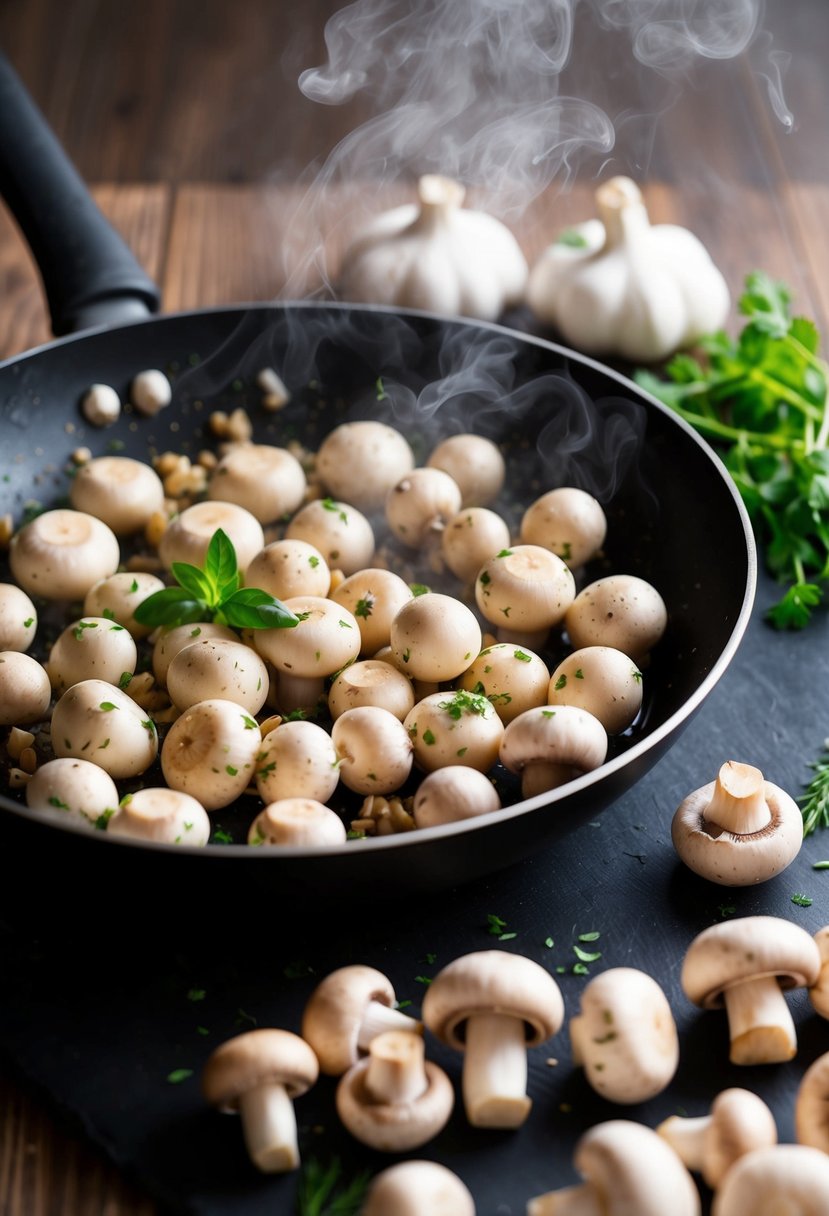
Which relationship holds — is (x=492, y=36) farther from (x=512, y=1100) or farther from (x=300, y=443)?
(x=512, y=1100)

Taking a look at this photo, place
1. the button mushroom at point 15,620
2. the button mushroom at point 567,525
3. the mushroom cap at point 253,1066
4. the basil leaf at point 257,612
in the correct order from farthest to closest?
the button mushroom at point 567,525 → the button mushroom at point 15,620 → the basil leaf at point 257,612 → the mushroom cap at point 253,1066

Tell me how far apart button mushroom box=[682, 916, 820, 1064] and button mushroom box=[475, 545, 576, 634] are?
0.46 m

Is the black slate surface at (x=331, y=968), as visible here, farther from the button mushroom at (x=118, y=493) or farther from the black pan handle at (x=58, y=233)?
the black pan handle at (x=58, y=233)

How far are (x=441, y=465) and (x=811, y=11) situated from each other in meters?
2.19

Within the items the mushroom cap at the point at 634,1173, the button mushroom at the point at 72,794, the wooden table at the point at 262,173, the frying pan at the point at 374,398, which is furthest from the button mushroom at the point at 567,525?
the wooden table at the point at 262,173

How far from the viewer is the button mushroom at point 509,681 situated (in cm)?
138

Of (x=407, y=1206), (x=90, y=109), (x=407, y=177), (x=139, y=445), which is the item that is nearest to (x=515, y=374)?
(x=139, y=445)

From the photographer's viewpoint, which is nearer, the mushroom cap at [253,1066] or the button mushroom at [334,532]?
the mushroom cap at [253,1066]

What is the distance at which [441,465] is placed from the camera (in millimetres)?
1712

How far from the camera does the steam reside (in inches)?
85.4

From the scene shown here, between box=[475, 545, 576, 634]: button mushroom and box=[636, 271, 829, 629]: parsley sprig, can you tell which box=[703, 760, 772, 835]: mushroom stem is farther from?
box=[636, 271, 829, 629]: parsley sprig

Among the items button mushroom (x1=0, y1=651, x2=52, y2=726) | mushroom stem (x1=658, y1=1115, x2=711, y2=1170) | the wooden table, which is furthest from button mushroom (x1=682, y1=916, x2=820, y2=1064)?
the wooden table

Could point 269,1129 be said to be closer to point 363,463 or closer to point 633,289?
point 363,463

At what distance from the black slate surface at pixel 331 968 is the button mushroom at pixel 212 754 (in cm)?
14
